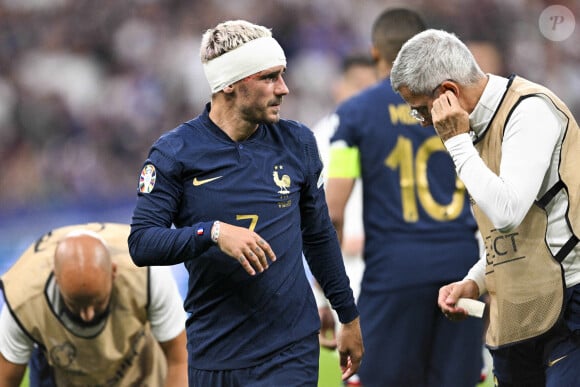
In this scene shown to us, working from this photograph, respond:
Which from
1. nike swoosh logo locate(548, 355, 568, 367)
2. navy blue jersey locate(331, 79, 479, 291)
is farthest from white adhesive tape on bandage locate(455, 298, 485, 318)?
navy blue jersey locate(331, 79, 479, 291)

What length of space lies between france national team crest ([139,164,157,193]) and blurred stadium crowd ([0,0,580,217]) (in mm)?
10671

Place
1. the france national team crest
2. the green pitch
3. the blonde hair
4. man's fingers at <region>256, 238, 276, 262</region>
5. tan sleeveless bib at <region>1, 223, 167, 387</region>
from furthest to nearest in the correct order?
the green pitch → tan sleeveless bib at <region>1, 223, 167, 387</region> → the blonde hair → the france national team crest → man's fingers at <region>256, 238, 276, 262</region>

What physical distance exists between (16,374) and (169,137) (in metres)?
1.88

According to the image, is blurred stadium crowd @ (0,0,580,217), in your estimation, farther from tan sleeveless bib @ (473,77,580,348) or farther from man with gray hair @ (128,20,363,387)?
tan sleeveless bib @ (473,77,580,348)

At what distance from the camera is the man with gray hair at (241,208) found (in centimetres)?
421

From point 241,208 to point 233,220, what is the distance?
5cm

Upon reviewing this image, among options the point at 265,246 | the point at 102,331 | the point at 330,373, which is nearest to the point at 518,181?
the point at 265,246

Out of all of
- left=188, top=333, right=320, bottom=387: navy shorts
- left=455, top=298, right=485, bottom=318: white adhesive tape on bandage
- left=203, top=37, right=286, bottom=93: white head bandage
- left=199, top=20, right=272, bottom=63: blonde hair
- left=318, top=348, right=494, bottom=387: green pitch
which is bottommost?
left=318, top=348, right=494, bottom=387: green pitch

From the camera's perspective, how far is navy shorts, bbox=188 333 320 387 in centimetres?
424

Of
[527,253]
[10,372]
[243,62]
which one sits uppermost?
[243,62]

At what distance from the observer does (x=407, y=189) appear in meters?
5.86

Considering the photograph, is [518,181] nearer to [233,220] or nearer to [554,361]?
[554,361]

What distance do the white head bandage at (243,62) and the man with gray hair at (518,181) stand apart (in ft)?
1.73

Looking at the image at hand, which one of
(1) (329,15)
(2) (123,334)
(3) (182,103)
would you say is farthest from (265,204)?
(1) (329,15)
